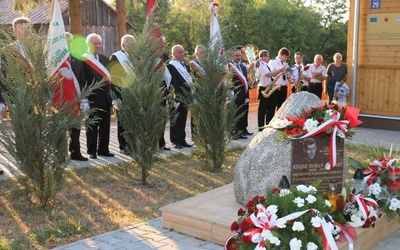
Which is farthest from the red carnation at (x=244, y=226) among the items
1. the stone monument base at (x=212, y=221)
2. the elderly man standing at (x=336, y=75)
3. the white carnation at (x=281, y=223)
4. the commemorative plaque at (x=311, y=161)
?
the elderly man standing at (x=336, y=75)

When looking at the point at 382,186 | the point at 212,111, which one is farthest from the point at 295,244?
the point at 212,111

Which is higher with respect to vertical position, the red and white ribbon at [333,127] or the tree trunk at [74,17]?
the tree trunk at [74,17]

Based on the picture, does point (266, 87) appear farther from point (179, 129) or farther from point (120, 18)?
point (120, 18)

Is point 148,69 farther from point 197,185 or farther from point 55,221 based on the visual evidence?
point 55,221

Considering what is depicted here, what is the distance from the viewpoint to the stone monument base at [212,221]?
492cm

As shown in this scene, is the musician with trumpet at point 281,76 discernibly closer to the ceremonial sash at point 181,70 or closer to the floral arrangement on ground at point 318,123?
the ceremonial sash at point 181,70

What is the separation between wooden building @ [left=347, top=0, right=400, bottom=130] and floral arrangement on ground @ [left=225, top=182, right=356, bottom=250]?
9399 millimetres

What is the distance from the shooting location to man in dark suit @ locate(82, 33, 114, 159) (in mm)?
8539

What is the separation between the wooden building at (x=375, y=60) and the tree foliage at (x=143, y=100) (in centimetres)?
768

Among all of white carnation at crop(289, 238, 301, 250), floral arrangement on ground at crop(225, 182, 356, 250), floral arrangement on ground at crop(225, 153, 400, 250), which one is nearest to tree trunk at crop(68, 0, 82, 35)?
floral arrangement on ground at crop(225, 153, 400, 250)

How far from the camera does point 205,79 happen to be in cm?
774

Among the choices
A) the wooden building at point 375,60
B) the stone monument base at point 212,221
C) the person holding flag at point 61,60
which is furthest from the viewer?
the wooden building at point 375,60

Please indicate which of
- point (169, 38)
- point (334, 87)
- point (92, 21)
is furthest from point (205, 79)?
point (169, 38)

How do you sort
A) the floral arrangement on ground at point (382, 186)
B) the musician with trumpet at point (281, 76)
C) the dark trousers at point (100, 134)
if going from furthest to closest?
1. the musician with trumpet at point (281, 76)
2. the dark trousers at point (100, 134)
3. the floral arrangement on ground at point (382, 186)
